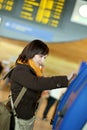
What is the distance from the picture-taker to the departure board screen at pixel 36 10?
5.00 m

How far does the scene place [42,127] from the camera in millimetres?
5168

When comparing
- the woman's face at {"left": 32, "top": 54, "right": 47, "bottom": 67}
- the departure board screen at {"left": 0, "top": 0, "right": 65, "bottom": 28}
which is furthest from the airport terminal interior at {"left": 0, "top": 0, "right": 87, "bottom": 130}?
the woman's face at {"left": 32, "top": 54, "right": 47, "bottom": 67}

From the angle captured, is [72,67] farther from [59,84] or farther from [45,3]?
[59,84]

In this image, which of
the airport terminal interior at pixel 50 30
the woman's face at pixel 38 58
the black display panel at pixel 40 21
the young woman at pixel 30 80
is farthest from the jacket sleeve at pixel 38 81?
the black display panel at pixel 40 21

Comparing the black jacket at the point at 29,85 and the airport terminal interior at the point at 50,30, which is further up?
the black jacket at the point at 29,85

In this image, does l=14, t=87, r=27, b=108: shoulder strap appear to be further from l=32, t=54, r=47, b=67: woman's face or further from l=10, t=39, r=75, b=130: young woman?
l=32, t=54, r=47, b=67: woman's face

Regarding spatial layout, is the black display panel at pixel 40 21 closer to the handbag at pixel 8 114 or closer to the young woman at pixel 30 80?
the young woman at pixel 30 80

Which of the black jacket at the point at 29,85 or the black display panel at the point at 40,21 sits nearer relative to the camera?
the black jacket at the point at 29,85

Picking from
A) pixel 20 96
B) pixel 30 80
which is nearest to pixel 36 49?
pixel 30 80

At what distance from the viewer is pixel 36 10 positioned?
5039 millimetres

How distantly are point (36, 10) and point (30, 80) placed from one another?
8.97 ft

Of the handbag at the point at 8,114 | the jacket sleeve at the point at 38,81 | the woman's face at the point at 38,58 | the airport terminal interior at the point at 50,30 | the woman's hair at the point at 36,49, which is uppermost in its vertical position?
the woman's hair at the point at 36,49

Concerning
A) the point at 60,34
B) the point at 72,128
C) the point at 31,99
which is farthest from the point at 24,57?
the point at 60,34

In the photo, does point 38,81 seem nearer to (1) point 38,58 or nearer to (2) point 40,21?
(1) point 38,58
